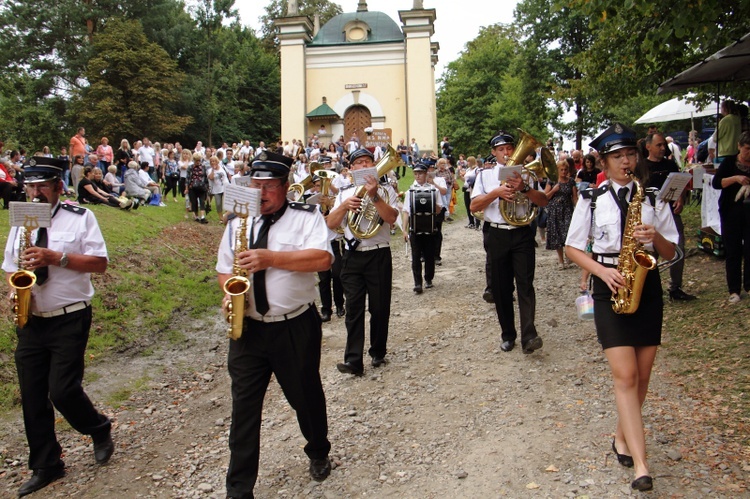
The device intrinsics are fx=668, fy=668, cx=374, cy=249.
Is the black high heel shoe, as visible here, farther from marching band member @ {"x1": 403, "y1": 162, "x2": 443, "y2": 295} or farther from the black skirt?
marching band member @ {"x1": 403, "y1": 162, "x2": 443, "y2": 295}

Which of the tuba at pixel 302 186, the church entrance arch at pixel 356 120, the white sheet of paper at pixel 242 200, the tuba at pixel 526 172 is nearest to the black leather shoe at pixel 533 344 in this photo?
the tuba at pixel 526 172

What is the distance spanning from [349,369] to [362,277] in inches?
39.1

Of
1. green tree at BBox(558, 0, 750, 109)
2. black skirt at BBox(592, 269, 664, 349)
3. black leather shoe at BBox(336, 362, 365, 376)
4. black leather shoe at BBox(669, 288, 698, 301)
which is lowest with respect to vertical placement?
black leather shoe at BBox(336, 362, 365, 376)

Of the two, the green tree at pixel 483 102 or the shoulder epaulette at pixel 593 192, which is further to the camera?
the green tree at pixel 483 102

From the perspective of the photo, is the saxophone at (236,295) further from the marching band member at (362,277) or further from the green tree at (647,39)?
the green tree at (647,39)

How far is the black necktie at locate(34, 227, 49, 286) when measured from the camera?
195 inches

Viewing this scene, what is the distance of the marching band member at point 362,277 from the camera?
7074 millimetres

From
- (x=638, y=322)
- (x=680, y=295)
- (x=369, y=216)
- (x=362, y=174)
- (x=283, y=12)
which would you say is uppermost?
(x=283, y=12)

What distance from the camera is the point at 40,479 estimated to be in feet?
16.7

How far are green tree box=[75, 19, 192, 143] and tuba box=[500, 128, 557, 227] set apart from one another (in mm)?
33961

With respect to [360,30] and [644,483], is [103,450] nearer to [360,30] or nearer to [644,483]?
[644,483]

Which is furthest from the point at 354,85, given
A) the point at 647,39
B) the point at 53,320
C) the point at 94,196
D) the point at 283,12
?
the point at 53,320

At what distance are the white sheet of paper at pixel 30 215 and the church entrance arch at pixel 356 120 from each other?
111ft

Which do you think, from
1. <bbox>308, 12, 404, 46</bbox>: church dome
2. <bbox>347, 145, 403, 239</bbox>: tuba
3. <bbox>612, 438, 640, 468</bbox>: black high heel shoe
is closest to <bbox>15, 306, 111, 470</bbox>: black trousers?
<bbox>347, 145, 403, 239</bbox>: tuba
